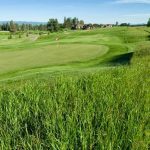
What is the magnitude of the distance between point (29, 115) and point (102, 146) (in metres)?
1.78

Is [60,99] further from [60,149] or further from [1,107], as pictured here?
[60,149]

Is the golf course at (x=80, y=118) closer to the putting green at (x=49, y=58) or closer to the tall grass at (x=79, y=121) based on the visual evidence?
the tall grass at (x=79, y=121)

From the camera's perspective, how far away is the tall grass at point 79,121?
4.18m

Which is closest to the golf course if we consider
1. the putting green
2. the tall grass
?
the tall grass

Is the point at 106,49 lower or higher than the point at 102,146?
lower

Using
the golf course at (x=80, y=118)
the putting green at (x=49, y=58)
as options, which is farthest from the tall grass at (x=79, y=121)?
the putting green at (x=49, y=58)

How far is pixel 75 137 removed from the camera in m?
4.23

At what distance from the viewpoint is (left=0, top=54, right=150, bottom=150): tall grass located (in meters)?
4.18

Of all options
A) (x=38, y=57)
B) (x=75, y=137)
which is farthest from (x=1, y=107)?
(x=38, y=57)

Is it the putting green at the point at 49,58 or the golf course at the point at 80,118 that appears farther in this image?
the putting green at the point at 49,58

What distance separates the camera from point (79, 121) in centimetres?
481

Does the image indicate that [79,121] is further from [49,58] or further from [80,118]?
[49,58]

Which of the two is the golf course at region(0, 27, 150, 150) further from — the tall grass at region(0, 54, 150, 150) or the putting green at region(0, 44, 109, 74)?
the putting green at region(0, 44, 109, 74)

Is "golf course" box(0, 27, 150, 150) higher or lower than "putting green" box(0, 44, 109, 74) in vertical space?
higher
